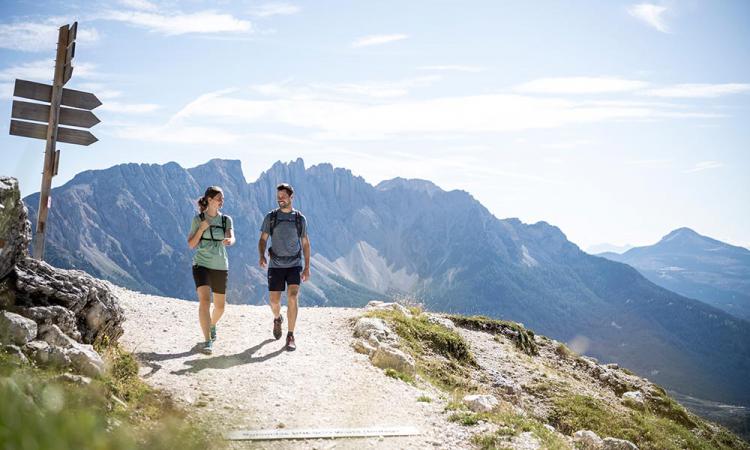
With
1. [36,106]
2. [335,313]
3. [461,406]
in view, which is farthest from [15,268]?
[335,313]

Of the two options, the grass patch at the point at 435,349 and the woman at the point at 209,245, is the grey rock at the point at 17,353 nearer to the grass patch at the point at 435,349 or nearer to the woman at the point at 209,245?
the woman at the point at 209,245

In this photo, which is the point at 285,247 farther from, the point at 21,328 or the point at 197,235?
the point at 21,328

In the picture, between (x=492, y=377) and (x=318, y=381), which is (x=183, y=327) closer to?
(x=318, y=381)

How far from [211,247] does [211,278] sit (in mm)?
698

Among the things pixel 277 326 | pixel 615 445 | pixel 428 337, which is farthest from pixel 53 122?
pixel 615 445

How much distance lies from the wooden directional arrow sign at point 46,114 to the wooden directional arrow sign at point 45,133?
14 cm

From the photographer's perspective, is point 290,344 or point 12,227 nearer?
point 12,227

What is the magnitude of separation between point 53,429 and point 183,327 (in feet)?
51.7

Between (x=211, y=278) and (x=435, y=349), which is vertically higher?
(x=211, y=278)

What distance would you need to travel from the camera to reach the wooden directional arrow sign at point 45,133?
12.8m

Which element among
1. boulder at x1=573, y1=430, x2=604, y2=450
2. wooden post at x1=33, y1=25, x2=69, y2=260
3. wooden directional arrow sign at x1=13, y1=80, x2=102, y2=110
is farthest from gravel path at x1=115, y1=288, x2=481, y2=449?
wooden directional arrow sign at x1=13, y1=80, x2=102, y2=110

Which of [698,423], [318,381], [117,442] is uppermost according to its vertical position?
[117,442]

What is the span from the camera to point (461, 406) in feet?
38.5

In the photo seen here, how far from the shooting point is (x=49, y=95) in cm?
1305
